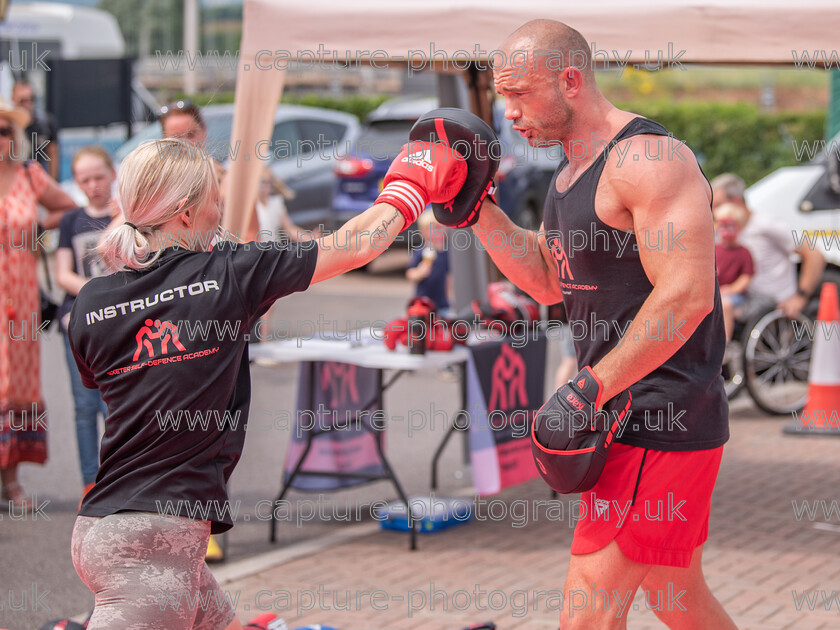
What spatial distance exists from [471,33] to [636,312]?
8.86 ft

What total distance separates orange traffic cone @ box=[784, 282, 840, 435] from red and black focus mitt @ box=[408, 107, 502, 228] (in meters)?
5.10

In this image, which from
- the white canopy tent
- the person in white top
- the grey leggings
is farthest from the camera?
the person in white top

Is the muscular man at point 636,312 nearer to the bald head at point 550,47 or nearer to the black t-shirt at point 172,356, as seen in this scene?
the bald head at point 550,47

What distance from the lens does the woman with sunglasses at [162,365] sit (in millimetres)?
2604

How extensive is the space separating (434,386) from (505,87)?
6.29 meters

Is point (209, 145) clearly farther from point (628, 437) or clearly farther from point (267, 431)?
point (267, 431)

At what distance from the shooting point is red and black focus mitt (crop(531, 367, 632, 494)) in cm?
293

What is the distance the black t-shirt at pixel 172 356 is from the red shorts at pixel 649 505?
1.05 metres

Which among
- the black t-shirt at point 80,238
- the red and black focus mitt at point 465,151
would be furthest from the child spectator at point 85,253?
the red and black focus mitt at point 465,151

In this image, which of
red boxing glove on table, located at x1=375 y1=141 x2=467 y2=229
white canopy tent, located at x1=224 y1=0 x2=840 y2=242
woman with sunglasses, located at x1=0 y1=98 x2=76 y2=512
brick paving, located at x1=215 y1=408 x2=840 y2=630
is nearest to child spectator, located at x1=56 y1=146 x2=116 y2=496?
woman with sunglasses, located at x1=0 y1=98 x2=76 y2=512

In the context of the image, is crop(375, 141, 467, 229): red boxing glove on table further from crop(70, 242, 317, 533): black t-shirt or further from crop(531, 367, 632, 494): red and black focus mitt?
crop(531, 367, 632, 494): red and black focus mitt

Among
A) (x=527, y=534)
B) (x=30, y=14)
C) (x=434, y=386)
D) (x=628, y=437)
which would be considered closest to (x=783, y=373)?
(x=434, y=386)

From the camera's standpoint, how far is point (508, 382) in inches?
237

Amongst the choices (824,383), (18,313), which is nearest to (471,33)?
(18,313)
